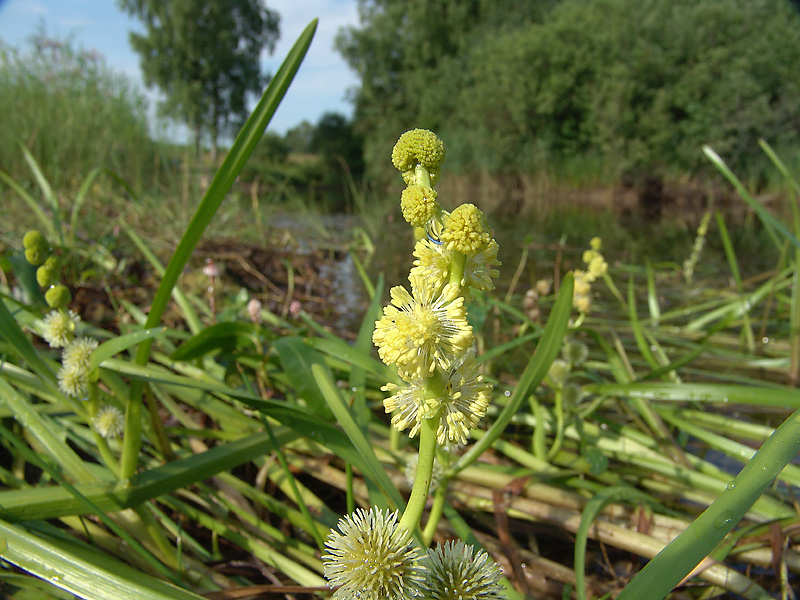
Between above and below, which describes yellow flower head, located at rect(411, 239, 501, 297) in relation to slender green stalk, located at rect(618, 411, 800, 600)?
above

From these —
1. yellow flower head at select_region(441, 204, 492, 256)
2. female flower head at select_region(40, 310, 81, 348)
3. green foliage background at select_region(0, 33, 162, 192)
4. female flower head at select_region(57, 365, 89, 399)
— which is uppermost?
green foliage background at select_region(0, 33, 162, 192)

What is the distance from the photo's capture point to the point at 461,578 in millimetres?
521

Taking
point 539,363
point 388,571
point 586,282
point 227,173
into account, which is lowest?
point 388,571

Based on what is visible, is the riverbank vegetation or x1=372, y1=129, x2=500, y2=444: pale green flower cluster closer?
x1=372, y1=129, x2=500, y2=444: pale green flower cluster

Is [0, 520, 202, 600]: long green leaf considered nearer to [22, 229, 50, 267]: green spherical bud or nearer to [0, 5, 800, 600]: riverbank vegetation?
[0, 5, 800, 600]: riverbank vegetation

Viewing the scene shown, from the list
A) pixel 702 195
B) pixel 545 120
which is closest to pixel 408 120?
pixel 545 120

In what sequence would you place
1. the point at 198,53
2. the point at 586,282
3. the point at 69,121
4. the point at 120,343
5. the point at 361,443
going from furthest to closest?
the point at 198,53 → the point at 69,121 → the point at 586,282 → the point at 120,343 → the point at 361,443

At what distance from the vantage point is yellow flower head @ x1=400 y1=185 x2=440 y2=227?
1.69 ft

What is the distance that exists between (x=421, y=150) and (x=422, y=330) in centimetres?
21

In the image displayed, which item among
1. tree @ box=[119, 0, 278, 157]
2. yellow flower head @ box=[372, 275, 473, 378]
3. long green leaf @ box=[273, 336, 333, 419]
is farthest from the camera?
tree @ box=[119, 0, 278, 157]

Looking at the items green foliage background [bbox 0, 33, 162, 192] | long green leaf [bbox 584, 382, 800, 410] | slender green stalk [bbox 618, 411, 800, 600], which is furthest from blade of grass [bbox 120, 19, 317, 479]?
green foliage background [bbox 0, 33, 162, 192]

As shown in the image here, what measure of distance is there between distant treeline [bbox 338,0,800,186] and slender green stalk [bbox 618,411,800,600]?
68.6 ft

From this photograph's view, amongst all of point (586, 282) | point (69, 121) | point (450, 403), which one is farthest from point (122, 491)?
point (69, 121)

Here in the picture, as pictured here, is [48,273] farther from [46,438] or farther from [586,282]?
[586,282]
